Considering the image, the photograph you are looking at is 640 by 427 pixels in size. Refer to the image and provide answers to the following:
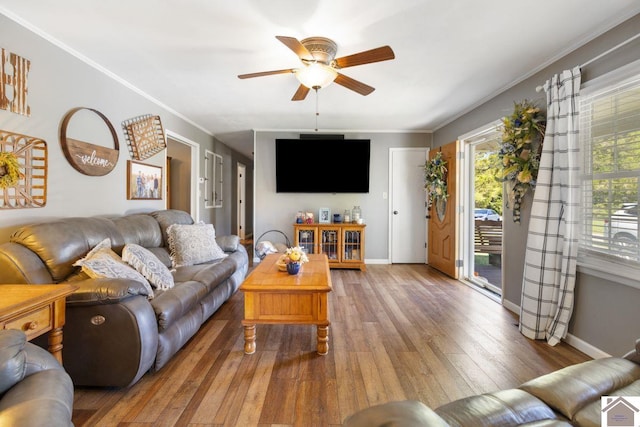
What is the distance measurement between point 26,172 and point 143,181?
4.65 feet

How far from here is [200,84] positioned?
10.2ft

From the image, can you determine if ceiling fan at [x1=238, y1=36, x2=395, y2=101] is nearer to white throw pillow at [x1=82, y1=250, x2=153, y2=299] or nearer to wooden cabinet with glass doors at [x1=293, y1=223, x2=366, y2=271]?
white throw pillow at [x1=82, y1=250, x2=153, y2=299]

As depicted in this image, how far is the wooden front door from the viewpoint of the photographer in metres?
4.19

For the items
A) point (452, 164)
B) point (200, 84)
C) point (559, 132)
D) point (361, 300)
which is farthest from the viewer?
point (452, 164)

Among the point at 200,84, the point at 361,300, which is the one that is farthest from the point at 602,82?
the point at 200,84

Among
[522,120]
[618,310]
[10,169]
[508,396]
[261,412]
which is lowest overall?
[261,412]

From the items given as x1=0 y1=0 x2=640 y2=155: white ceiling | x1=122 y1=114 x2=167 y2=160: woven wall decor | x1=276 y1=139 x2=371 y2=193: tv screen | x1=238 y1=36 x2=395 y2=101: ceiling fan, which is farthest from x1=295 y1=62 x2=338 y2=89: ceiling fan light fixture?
x1=276 y1=139 x2=371 y2=193: tv screen

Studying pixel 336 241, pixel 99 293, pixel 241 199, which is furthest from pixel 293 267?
pixel 241 199

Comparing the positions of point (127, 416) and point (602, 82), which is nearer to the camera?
point (127, 416)

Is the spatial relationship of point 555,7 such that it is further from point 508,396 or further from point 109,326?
point 109,326

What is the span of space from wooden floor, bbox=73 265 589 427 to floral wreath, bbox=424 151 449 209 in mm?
1953

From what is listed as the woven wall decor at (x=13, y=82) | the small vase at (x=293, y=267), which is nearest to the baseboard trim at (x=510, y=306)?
the small vase at (x=293, y=267)

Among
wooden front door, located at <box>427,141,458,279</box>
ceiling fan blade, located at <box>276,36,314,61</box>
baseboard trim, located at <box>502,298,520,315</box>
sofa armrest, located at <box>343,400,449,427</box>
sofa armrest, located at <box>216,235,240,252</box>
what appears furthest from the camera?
wooden front door, located at <box>427,141,458,279</box>

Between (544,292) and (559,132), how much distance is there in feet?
4.37
